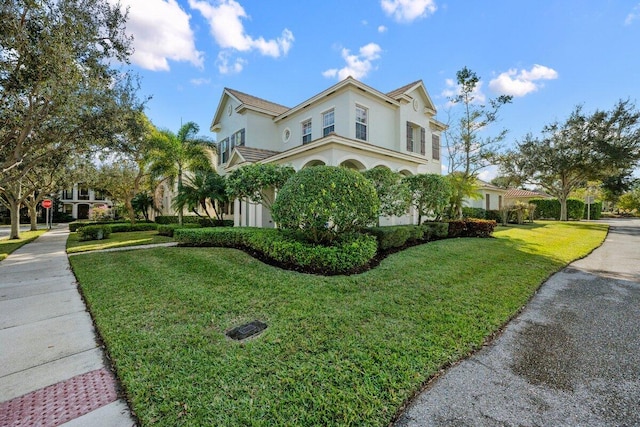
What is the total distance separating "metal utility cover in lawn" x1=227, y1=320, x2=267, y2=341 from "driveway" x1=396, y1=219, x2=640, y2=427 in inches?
83.4

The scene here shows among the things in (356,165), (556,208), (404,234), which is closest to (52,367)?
(404,234)

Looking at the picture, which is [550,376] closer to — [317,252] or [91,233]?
[317,252]

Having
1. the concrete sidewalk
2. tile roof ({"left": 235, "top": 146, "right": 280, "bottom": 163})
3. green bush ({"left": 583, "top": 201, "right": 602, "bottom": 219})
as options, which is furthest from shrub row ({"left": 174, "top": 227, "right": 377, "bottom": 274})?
green bush ({"left": 583, "top": 201, "right": 602, "bottom": 219})

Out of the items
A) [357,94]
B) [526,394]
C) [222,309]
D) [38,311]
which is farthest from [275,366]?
[357,94]

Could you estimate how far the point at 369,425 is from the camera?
7.22ft

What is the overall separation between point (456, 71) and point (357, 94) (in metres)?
8.26

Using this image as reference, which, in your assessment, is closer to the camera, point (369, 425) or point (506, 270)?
point (369, 425)

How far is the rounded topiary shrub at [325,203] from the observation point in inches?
265

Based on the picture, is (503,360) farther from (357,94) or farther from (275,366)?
(357,94)

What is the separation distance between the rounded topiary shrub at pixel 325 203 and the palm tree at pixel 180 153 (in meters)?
13.7

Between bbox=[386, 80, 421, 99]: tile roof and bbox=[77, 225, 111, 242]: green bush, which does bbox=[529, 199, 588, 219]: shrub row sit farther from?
bbox=[77, 225, 111, 242]: green bush

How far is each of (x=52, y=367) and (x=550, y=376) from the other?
18.0ft

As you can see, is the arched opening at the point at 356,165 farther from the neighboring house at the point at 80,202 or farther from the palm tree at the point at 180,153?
the neighboring house at the point at 80,202

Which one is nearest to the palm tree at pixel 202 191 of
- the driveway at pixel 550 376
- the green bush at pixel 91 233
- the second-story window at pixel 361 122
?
the green bush at pixel 91 233
